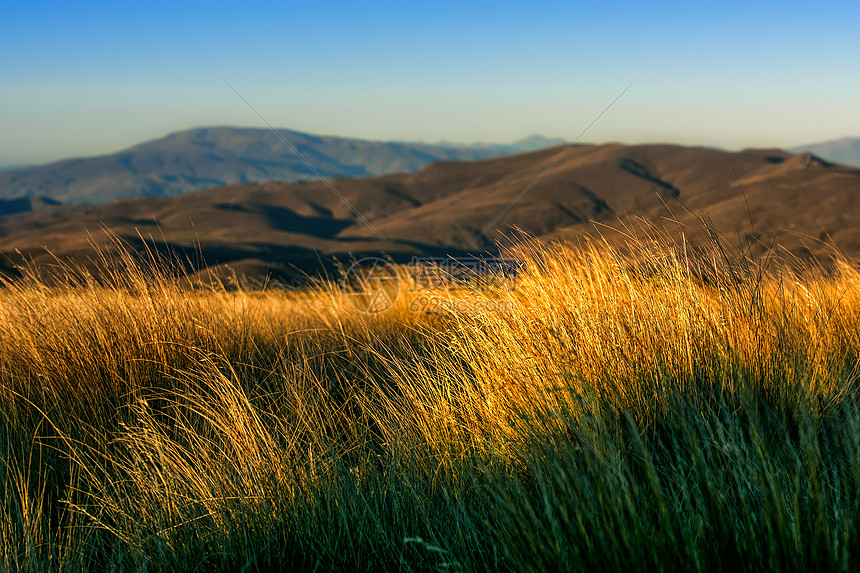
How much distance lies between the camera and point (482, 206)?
244ft

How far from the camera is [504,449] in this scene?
89.5 inches

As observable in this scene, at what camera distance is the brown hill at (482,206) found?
44.7 m

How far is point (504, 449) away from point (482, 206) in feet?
240

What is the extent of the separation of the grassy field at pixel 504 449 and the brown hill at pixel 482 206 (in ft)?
108

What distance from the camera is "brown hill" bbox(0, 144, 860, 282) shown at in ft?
147

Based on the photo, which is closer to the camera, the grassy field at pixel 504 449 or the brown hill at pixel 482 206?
the grassy field at pixel 504 449

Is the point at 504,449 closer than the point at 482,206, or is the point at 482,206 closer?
the point at 504,449

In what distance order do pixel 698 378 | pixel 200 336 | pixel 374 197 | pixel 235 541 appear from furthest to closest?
pixel 374 197 → pixel 200 336 → pixel 698 378 → pixel 235 541

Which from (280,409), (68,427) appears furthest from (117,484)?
(280,409)

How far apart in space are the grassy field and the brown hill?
108 ft

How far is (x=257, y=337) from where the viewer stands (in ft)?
14.3

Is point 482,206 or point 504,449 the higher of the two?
point 504,449

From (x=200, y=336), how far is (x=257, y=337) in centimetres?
66

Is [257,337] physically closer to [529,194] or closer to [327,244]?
[327,244]
